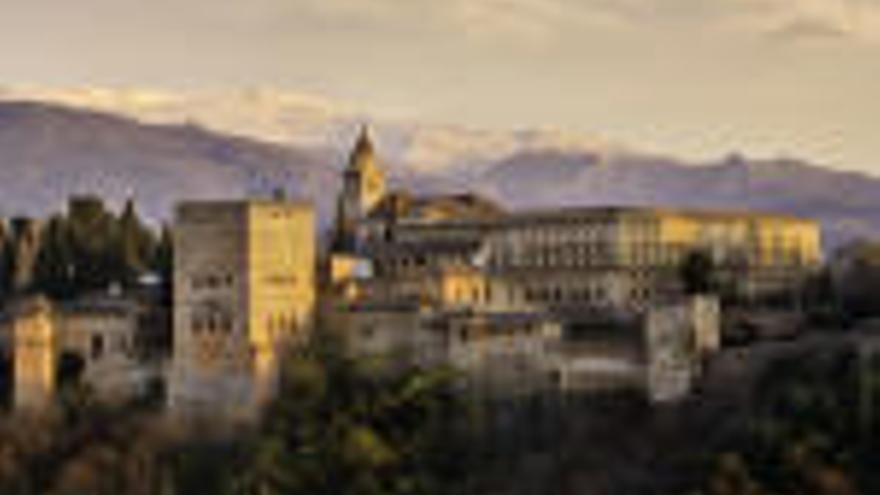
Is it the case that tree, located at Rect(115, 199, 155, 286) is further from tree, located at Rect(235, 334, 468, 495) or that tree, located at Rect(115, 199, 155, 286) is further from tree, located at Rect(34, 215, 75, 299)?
tree, located at Rect(235, 334, 468, 495)

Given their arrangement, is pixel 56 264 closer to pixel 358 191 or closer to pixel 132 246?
pixel 132 246

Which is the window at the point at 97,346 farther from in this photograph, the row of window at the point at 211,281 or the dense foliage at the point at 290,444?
the row of window at the point at 211,281

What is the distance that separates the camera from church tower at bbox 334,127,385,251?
8150 centimetres

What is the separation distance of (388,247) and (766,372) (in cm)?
2274

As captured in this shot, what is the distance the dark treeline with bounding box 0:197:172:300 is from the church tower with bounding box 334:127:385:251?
6.41 meters

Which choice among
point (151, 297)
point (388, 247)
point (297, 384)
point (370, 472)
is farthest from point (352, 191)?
point (370, 472)

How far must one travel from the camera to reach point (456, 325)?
6444cm

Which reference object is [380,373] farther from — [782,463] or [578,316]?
[782,463]

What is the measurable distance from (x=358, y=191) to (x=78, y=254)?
10.6 metres

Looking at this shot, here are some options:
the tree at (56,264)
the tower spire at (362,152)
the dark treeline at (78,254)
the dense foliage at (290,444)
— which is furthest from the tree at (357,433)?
the tower spire at (362,152)

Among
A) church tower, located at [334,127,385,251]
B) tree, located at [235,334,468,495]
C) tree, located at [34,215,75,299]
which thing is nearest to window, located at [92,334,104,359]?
tree, located at [235,334,468,495]

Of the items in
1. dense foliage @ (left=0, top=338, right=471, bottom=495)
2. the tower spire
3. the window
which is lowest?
dense foliage @ (left=0, top=338, right=471, bottom=495)

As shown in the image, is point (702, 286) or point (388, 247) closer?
point (702, 286)

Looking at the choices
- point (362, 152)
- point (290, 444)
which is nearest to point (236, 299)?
Result: point (290, 444)
